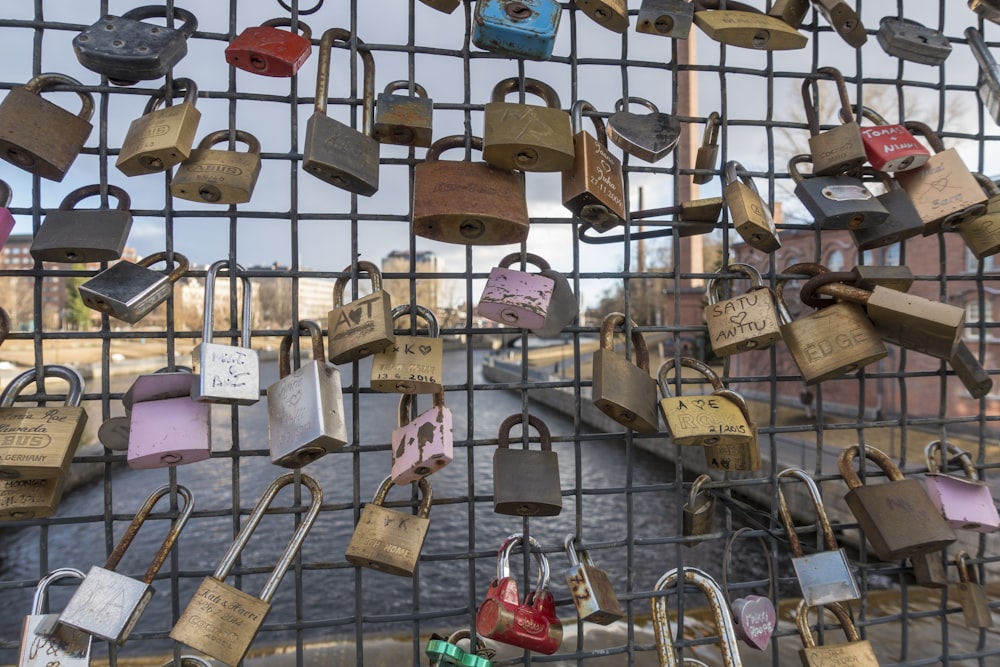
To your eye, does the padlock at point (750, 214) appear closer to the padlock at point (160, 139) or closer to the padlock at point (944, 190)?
the padlock at point (944, 190)

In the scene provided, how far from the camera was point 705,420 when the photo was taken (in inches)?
46.5

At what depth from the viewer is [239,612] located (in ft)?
3.42

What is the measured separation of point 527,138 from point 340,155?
35cm

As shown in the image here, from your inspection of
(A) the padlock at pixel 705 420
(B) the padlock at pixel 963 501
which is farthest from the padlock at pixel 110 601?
(B) the padlock at pixel 963 501

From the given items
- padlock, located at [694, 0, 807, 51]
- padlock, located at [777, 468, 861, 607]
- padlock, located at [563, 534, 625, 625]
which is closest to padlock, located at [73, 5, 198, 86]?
padlock, located at [694, 0, 807, 51]

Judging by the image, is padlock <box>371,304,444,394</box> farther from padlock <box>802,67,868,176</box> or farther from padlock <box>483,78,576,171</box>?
padlock <box>802,67,868,176</box>

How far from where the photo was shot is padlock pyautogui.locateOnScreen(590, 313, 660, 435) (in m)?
1.14

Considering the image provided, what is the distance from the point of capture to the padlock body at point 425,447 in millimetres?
1069

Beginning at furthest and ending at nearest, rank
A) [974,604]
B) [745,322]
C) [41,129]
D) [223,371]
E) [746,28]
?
1. [974,604]
2. [746,28]
3. [745,322]
4. [41,129]
5. [223,371]

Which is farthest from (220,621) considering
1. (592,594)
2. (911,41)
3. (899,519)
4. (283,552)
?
Result: (911,41)

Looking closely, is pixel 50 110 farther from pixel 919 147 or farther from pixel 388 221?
pixel 919 147

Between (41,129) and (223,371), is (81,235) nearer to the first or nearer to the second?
(41,129)

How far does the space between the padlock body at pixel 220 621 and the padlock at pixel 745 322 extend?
103cm

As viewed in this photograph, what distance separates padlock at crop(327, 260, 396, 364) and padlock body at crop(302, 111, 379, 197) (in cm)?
21
